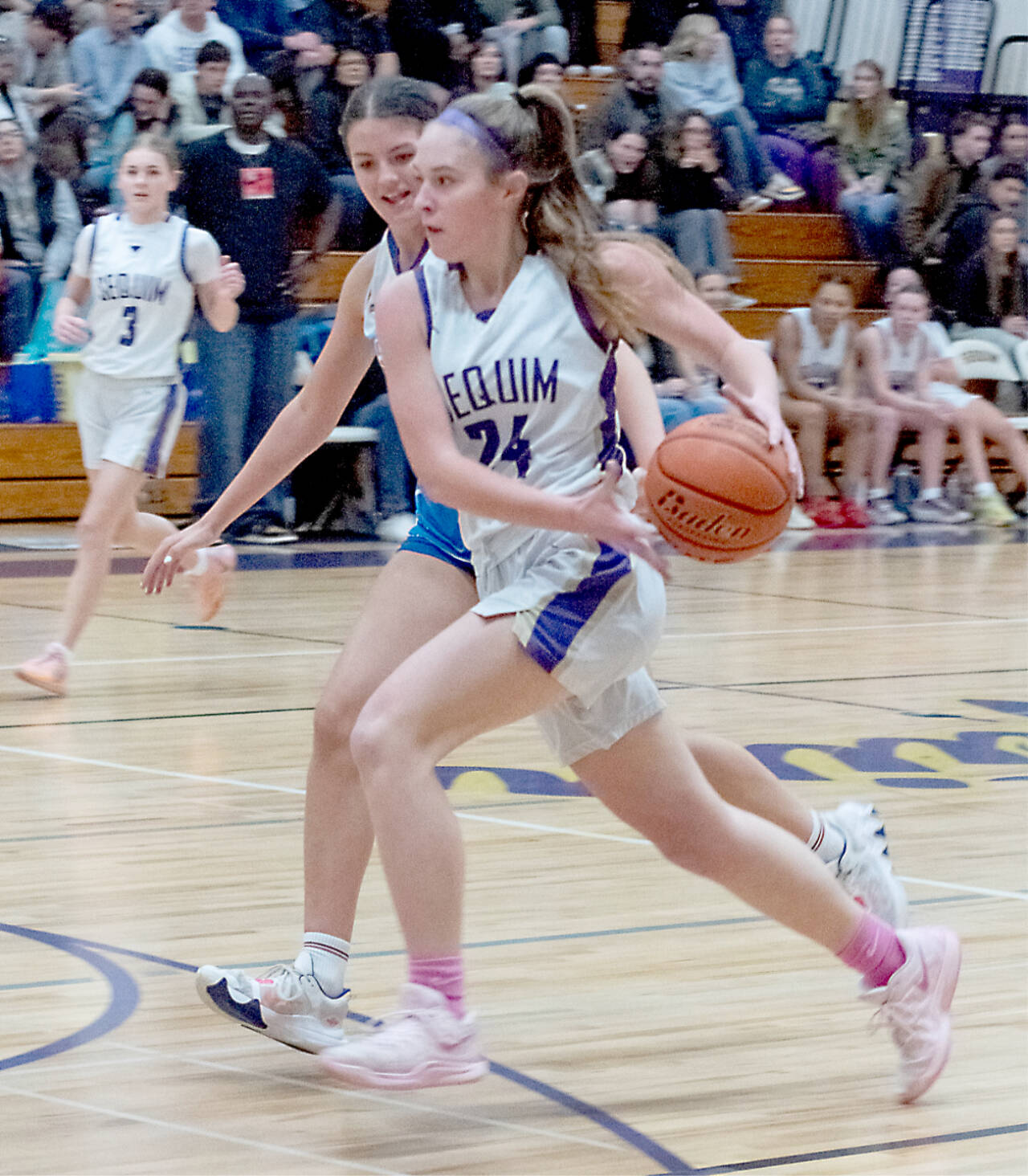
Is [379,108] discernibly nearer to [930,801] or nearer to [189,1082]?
[189,1082]

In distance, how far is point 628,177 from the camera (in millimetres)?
11281

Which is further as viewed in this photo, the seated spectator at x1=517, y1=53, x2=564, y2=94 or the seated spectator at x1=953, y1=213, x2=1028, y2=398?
the seated spectator at x1=953, y1=213, x2=1028, y2=398

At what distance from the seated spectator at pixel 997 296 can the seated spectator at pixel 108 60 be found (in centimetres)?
553

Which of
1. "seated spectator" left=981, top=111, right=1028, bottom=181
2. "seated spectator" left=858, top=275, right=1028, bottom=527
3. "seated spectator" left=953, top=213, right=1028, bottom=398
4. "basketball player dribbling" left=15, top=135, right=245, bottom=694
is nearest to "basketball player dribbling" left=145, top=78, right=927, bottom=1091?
"basketball player dribbling" left=15, top=135, right=245, bottom=694

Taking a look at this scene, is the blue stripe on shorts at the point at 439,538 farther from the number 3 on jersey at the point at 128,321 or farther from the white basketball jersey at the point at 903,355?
the white basketball jersey at the point at 903,355

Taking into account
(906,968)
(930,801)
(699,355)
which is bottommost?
(930,801)

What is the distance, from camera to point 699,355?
108 inches

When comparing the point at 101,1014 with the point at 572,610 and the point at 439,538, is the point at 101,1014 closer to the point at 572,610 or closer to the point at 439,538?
the point at 439,538

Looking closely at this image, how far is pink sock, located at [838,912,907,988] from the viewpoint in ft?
8.84

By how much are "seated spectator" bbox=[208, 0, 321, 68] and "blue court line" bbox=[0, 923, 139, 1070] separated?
817cm

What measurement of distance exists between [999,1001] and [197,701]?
126 inches

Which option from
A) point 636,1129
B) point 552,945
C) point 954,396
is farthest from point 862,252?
point 636,1129

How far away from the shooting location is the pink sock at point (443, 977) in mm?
2535

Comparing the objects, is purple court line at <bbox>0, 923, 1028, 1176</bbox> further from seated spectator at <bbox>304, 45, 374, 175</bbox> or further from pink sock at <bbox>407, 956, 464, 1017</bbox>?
seated spectator at <bbox>304, 45, 374, 175</bbox>
